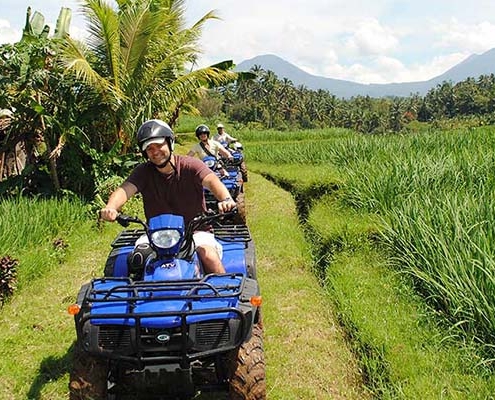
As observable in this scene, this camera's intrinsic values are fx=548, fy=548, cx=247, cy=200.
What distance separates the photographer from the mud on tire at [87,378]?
10.3 feet

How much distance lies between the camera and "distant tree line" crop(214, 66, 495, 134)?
62.2 meters

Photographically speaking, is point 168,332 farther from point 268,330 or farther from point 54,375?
point 268,330

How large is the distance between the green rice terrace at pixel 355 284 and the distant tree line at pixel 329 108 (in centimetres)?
5170

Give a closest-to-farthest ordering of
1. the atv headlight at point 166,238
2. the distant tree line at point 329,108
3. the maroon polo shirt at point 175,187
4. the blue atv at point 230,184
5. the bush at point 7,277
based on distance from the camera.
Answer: the atv headlight at point 166,238 → the maroon polo shirt at point 175,187 → the bush at point 7,277 → the blue atv at point 230,184 → the distant tree line at point 329,108

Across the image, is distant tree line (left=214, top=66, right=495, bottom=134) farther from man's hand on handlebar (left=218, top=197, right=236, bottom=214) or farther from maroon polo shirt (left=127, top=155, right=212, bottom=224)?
man's hand on handlebar (left=218, top=197, right=236, bottom=214)

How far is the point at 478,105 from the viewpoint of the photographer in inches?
2704

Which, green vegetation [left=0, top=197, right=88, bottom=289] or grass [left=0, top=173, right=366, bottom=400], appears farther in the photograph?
green vegetation [left=0, top=197, right=88, bottom=289]

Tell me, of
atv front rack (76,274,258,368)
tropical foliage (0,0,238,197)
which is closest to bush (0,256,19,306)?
atv front rack (76,274,258,368)

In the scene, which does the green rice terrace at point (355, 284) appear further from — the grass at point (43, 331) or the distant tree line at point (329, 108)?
the distant tree line at point (329, 108)

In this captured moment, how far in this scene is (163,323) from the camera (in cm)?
294

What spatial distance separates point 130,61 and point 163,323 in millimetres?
8660

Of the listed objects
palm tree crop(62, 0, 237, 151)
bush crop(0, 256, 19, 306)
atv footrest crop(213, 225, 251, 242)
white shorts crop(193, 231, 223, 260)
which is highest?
palm tree crop(62, 0, 237, 151)

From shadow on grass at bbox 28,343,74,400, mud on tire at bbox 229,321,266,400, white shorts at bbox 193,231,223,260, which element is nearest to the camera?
mud on tire at bbox 229,321,266,400

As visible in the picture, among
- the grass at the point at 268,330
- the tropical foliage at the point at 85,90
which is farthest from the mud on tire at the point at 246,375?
the tropical foliage at the point at 85,90
